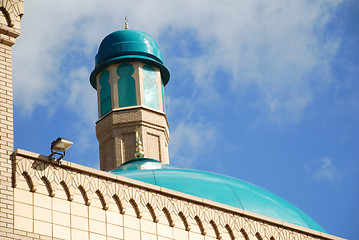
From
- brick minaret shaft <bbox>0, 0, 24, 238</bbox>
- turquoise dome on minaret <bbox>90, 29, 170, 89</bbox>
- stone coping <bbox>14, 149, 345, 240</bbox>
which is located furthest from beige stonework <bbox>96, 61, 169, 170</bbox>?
brick minaret shaft <bbox>0, 0, 24, 238</bbox>

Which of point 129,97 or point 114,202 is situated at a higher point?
point 129,97

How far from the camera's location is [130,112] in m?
29.1

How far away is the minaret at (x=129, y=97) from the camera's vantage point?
2872 centimetres

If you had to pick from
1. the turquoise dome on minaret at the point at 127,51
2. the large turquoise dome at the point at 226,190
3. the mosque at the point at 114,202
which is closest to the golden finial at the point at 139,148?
the turquoise dome on minaret at the point at 127,51

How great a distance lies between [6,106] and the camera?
1467cm

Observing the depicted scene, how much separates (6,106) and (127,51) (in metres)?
15.7

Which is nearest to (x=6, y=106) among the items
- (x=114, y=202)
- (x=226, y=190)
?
(x=114, y=202)

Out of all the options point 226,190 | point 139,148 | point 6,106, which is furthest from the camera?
point 139,148

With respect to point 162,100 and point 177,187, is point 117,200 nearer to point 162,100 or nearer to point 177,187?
point 177,187

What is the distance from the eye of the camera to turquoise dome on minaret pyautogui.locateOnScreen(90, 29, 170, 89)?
30170 mm

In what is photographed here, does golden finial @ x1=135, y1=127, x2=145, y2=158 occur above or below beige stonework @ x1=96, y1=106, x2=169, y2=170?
below

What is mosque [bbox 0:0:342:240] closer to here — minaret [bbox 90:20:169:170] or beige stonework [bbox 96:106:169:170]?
beige stonework [bbox 96:106:169:170]

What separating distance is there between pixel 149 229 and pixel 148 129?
13.3 meters

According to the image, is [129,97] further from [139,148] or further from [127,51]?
[139,148]
